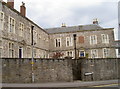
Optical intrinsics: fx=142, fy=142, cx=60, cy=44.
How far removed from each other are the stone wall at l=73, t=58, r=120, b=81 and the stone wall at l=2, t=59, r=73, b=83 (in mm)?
1533

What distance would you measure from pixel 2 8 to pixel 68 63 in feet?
33.2

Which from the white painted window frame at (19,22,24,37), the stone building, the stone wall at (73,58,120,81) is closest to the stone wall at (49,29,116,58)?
the stone building

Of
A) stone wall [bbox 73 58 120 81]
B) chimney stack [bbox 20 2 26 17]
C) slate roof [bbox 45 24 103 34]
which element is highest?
chimney stack [bbox 20 2 26 17]

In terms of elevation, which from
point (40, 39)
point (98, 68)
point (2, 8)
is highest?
point (2, 8)

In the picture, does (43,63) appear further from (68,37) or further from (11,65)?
(68,37)

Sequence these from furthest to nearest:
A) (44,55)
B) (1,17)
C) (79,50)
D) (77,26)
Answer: (77,26)
(79,50)
(44,55)
(1,17)

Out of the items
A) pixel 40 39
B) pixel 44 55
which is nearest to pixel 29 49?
pixel 40 39

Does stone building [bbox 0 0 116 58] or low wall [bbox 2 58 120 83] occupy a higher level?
stone building [bbox 0 0 116 58]

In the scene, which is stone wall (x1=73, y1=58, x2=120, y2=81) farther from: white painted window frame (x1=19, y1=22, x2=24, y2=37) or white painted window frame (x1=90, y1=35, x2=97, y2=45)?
white painted window frame (x1=90, y1=35, x2=97, y2=45)

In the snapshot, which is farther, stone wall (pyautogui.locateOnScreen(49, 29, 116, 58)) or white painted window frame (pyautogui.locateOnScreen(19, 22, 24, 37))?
stone wall (pyautogui.locateOnScreen(49, 29, 116, 58))

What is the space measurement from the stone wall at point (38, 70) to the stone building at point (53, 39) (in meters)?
3.57

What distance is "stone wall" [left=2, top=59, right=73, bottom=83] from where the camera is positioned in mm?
14548

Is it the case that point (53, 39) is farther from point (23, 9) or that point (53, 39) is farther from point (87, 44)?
point (23, 9)

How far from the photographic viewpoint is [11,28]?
18.8m
